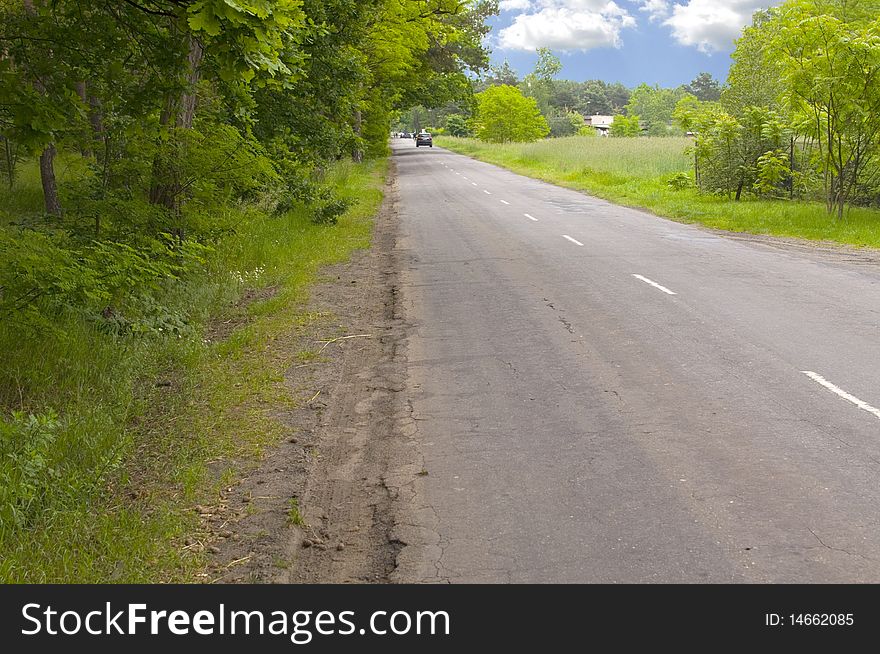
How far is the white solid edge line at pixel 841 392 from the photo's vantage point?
637cm

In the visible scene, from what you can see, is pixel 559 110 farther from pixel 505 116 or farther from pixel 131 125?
pixel 131 125

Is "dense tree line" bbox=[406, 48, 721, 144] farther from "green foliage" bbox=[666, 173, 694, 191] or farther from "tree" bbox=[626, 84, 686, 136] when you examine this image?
"green foliage" bbox=[666, 173, 694, 191]

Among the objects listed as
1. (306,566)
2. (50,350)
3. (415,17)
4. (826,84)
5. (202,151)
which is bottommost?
(306,566)

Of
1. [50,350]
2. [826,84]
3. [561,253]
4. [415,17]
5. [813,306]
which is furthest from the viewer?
[415,17]

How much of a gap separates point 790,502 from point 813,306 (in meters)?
6.04

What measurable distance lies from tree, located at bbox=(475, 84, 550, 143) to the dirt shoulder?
82805 millimetres

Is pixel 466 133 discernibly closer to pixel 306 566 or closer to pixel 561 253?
pixel 561 253

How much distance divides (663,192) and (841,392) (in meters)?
23.3

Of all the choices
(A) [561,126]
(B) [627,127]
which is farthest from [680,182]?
(A) [561,126]

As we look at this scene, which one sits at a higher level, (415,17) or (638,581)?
(415,17)

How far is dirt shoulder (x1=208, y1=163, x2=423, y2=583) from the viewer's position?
4535mm

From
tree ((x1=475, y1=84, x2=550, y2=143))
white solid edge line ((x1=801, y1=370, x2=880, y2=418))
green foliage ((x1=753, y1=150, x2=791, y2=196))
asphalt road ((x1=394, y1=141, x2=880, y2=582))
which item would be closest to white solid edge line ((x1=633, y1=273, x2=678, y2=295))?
asphalt road ((x1=394, y1=141, x2=880, y2=582))

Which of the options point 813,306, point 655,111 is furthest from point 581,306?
point 655,111

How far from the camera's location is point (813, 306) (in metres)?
10.2
